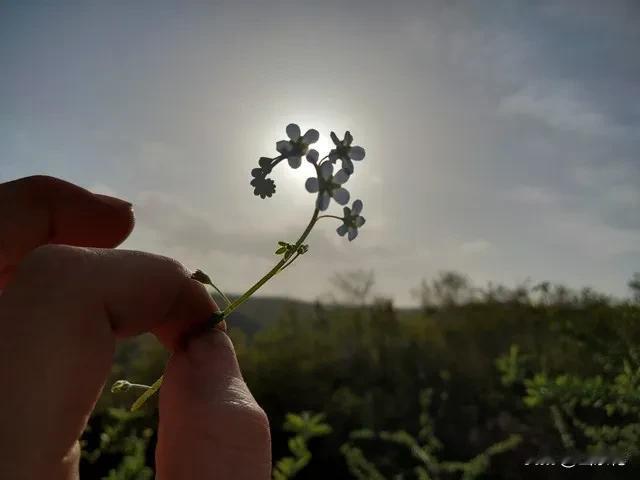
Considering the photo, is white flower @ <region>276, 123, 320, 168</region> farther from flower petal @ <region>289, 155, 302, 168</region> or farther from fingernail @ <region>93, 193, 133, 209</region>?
fingernail @ <region>93, 193, 133, 209</region>

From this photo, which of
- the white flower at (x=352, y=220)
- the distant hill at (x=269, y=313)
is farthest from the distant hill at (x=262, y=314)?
the white flower at (x=352, y=220)

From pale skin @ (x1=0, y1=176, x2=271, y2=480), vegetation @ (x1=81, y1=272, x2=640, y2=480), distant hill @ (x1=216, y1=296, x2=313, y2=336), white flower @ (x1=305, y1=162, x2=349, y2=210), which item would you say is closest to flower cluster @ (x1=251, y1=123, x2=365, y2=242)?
white flower @ (x1=305, y1=162, x2=349, y2=210)

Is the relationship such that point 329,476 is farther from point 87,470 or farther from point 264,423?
point 264,423

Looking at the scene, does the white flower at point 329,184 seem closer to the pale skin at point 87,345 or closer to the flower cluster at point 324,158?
the flower cluster at point 324,158

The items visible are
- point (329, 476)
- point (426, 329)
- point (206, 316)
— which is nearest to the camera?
point (206, 316)

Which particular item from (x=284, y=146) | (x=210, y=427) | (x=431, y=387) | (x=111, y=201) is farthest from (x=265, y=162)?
(x=431, y=387)

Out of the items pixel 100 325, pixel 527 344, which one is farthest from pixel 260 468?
pixel 527 344
